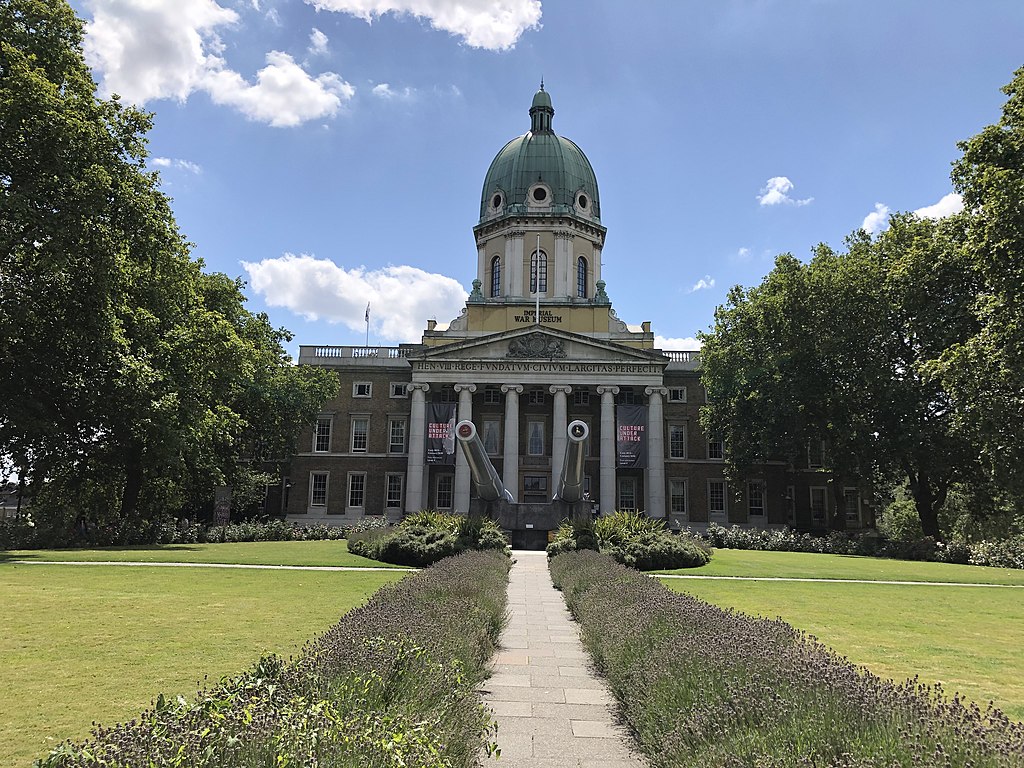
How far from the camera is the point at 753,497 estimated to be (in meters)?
53.4

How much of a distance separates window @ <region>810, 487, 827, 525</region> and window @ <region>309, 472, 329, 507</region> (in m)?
34.0

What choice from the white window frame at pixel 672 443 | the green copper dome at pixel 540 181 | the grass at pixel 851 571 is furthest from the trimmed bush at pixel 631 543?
the green copper dome at pixel 540 181

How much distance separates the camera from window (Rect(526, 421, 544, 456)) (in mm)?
53281

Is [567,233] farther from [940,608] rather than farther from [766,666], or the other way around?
[766,666]

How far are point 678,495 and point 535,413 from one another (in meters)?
11.5

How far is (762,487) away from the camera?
175ft

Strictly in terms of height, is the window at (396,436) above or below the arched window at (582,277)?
below

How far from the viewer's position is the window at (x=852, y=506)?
5350cm

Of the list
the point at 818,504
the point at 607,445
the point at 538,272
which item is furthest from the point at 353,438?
the point at 818,504

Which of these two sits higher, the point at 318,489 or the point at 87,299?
the point at 87,299

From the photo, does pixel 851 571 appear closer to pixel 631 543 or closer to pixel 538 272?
pixel 631 543

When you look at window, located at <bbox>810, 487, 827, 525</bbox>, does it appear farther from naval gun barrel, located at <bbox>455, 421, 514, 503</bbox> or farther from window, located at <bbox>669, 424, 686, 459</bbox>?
naval gun barrel, located at <bbox>455, 421, 514, 503</bbox>

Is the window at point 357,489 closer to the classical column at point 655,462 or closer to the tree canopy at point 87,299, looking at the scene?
the tree canopy at point 87,299

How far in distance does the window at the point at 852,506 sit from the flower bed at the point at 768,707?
4949cm
